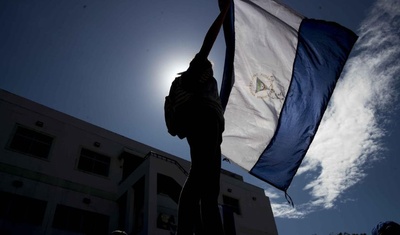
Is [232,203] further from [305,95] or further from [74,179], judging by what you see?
[305,95]

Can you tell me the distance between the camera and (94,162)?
55.0 feet

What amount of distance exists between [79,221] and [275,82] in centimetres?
1278

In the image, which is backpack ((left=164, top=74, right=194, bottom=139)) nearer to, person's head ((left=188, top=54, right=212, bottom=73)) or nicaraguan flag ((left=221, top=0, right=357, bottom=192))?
person's head ((left=188, top=54, right=212, bottom=73))

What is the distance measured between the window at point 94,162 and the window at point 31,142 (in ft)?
6.27

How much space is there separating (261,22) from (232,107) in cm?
182

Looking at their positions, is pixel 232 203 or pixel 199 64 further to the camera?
pixel 232 203

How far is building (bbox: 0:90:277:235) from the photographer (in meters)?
12.8

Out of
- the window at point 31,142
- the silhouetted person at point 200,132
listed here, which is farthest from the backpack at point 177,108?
the window at point 31,142

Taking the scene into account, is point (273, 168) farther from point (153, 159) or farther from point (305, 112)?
point (153, 159)

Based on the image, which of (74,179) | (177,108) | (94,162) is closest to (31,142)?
(74,179)

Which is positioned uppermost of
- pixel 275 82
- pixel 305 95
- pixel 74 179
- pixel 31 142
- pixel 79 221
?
pixel 31 142

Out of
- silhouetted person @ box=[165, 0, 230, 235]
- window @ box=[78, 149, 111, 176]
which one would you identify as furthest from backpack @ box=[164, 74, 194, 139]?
window @ box=[78, 149, 111, 176]

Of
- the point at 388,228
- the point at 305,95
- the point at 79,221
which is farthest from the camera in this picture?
the point at 79,221

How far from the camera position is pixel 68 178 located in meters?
14.9
